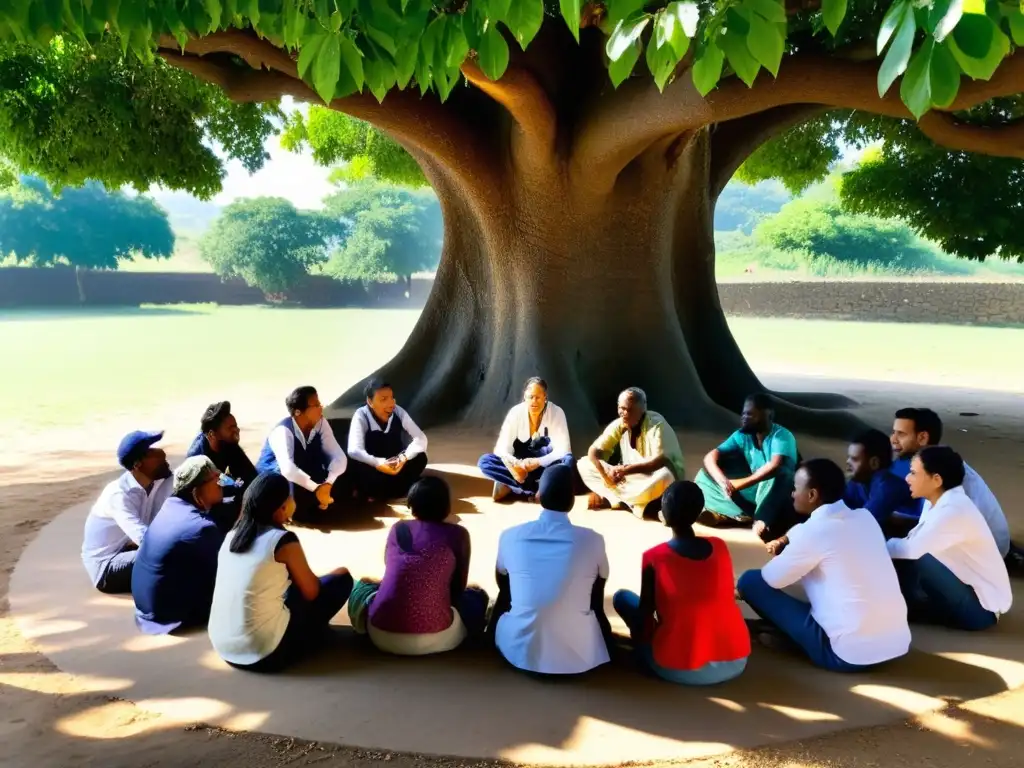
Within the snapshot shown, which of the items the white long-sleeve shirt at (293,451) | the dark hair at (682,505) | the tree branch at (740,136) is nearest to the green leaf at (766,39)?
the dark hair at (682,505)

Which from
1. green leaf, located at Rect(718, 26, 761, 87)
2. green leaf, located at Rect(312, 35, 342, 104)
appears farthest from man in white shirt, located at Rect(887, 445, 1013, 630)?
green leaf, located at Rect(312, 35, 342, 104)

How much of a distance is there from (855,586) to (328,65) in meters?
2.80

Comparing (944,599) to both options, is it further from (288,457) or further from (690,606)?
(288,457)

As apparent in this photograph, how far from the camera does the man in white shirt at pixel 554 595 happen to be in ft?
11.6

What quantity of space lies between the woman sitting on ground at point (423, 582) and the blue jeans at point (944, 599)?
7.06ft

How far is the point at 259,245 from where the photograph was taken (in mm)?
47375

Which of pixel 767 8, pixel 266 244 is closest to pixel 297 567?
pixel 767 8

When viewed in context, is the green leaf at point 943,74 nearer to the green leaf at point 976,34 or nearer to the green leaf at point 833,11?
the green leaf at point 976,34

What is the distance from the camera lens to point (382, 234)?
166 feet

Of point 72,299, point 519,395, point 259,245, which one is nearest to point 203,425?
point 519,395

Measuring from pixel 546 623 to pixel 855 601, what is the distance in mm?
1268

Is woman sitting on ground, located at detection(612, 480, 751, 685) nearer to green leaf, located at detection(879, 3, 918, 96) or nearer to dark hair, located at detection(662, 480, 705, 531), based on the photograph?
dark hair, located at detection(662, 480, 705, 531)

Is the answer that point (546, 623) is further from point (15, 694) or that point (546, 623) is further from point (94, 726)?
point (15, 694)

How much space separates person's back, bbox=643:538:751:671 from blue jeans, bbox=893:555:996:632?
3.90 ft
